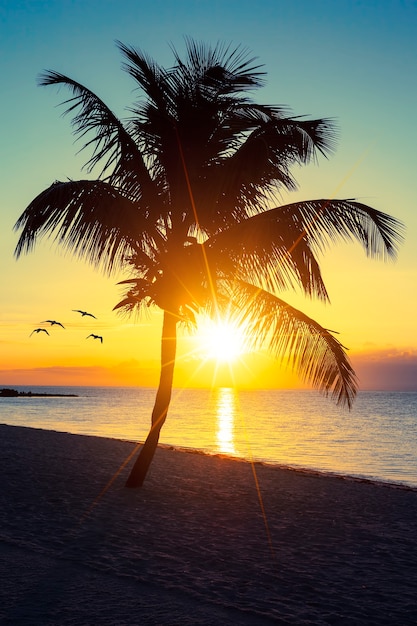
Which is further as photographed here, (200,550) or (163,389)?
(163,389)

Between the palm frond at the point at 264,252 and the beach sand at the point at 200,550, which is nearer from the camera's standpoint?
the beach sand at the point at 200,550

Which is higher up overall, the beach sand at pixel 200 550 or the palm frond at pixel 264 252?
the palm frond at pixel 264 252

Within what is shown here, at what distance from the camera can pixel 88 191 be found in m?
10.9

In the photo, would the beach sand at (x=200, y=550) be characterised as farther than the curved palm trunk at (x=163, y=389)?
→ No

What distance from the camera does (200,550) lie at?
312 inches

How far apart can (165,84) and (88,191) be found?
2.91 meters

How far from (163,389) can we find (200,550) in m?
4.82

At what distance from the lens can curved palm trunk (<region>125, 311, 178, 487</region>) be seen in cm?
1233

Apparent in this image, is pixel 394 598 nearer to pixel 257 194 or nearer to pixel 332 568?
pixel 332 568

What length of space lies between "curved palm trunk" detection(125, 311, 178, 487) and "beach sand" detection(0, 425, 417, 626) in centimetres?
39

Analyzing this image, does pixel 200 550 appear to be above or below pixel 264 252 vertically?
below

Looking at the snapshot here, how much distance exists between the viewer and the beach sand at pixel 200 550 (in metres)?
5.57

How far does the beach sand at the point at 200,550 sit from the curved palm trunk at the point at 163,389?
39 cm

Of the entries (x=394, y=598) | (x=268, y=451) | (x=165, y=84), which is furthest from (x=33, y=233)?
(x=268, y=451)
